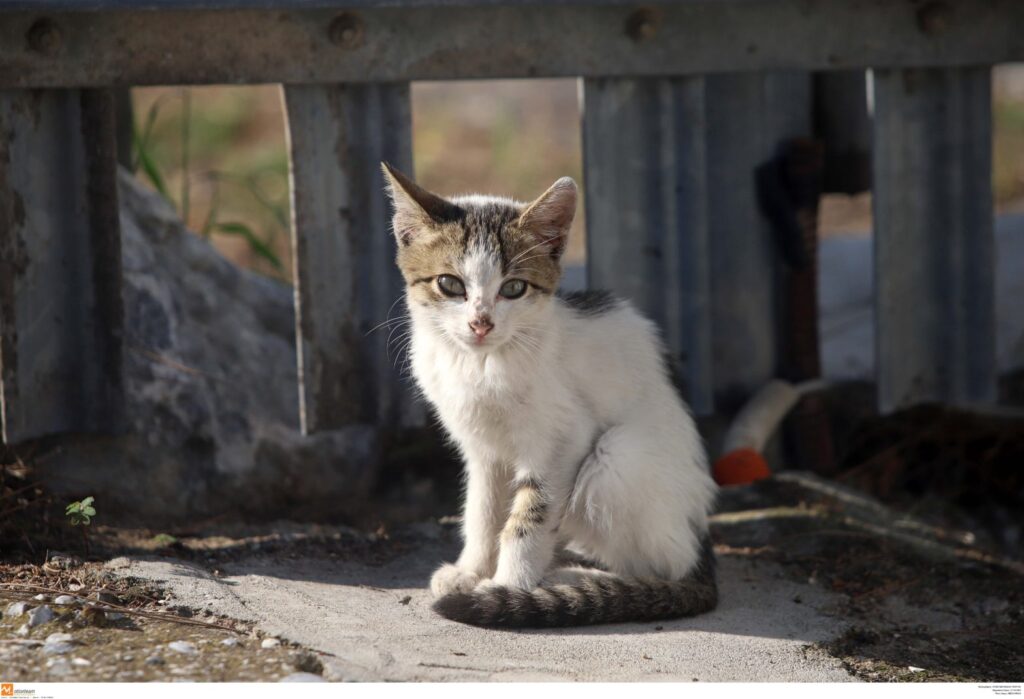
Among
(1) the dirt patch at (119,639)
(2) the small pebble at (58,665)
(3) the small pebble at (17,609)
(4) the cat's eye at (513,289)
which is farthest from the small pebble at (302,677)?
(4) the cat's eye at (513,289)

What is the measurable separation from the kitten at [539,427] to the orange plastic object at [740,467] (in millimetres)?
1233

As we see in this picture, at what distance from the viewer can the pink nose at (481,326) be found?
357cm

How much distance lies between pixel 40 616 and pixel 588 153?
2.91m

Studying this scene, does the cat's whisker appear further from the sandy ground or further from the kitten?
the sandy ground

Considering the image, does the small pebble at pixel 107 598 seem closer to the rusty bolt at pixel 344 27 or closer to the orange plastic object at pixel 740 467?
the rusty bolt at pixel 344 27

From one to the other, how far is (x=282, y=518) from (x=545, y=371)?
176cm

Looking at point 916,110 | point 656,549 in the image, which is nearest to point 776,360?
point 916,110

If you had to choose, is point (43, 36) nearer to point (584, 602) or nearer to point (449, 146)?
point (584, 602)

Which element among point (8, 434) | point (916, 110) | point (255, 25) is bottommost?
point (8, 434)

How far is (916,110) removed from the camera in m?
5.25

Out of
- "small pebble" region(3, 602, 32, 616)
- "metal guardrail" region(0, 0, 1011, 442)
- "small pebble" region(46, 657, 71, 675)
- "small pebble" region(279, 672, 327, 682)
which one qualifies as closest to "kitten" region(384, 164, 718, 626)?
"small pebble" region(279, 672, 327, 682)

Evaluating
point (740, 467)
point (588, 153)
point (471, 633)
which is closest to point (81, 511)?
point (471, 633)

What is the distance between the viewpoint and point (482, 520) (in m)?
4.02
